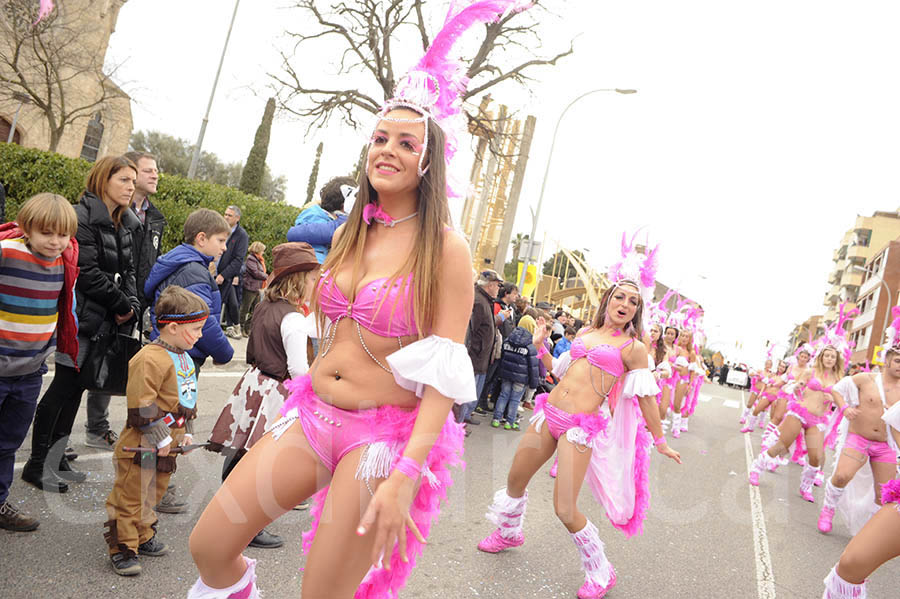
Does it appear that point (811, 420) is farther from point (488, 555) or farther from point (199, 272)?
point (199, 272)

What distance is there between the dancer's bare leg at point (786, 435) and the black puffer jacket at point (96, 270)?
819 cm

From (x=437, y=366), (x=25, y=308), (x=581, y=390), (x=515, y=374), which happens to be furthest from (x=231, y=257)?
(x=437, y=366)

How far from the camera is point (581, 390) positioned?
4.58 metres

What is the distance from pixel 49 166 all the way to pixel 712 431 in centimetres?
1510

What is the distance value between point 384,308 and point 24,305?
7.60 ft

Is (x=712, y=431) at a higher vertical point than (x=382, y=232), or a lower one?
lower

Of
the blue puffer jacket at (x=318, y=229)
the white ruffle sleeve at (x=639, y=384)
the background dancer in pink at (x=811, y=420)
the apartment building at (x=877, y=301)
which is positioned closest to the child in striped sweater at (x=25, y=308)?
the blue puffer jacket at (x=318, y=229)

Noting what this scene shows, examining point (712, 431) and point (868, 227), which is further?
point (868, 227)

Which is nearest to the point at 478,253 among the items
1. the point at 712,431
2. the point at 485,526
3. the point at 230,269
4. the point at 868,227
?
the point at 712,431

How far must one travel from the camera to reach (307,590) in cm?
200

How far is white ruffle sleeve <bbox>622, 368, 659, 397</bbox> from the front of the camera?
455 centimetres

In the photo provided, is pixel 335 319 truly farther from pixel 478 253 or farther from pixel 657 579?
pixel 478 253

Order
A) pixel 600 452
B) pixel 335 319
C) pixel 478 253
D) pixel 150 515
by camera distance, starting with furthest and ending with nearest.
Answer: pixel 478 253 → pixel 600 452 → pixel 150 515 → pixel 335 319

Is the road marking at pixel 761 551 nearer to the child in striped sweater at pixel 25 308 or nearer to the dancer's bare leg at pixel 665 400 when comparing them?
the dancer's bare leg at pixel 665 400
